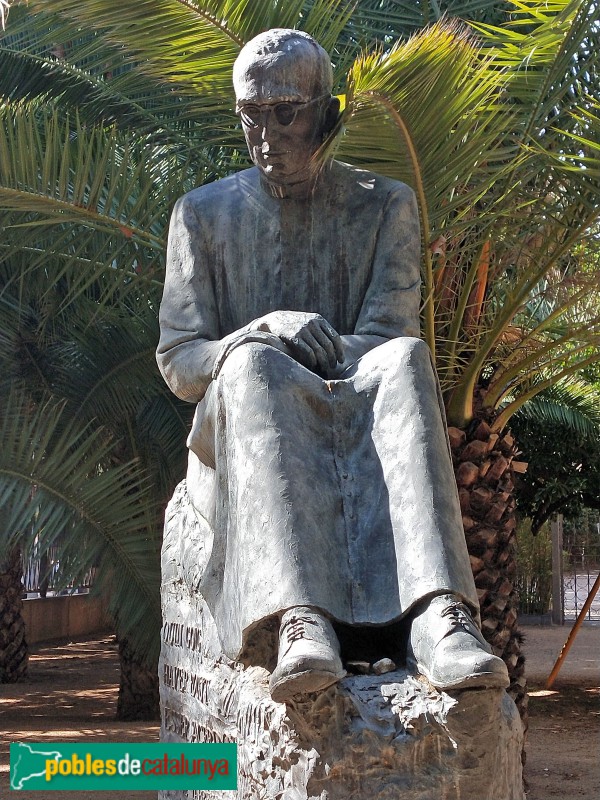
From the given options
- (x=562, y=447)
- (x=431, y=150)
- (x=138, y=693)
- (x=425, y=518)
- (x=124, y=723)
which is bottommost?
(x=124, y=723)

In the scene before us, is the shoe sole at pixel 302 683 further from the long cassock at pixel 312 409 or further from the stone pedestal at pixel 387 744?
the long cassock at pixel 312 409

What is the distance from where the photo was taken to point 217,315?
3723 millimetres

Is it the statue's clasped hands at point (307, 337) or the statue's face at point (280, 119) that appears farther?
the statue's face at point (280, 119)

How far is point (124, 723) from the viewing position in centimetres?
924

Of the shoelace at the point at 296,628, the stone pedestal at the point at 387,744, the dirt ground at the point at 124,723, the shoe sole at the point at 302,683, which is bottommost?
the dirt ground at the point at 124,723

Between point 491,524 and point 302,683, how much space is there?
4649 millimetres

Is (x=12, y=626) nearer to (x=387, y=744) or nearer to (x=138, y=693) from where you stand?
(x=138, y=693)

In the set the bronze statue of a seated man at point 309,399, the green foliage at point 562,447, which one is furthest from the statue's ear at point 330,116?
the green foliage at point 562,447

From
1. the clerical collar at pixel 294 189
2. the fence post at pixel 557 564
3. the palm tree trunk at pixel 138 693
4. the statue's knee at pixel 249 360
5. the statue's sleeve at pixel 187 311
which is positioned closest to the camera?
the statue's knee at pixel 249 360

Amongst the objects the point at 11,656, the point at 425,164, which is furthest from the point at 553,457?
the point at 425,164

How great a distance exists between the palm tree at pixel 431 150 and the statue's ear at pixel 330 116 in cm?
79

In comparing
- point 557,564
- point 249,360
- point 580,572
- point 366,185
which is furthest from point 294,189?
point 580,572

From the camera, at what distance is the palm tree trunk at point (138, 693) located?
367 inches

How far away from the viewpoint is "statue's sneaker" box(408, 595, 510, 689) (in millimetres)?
2486
